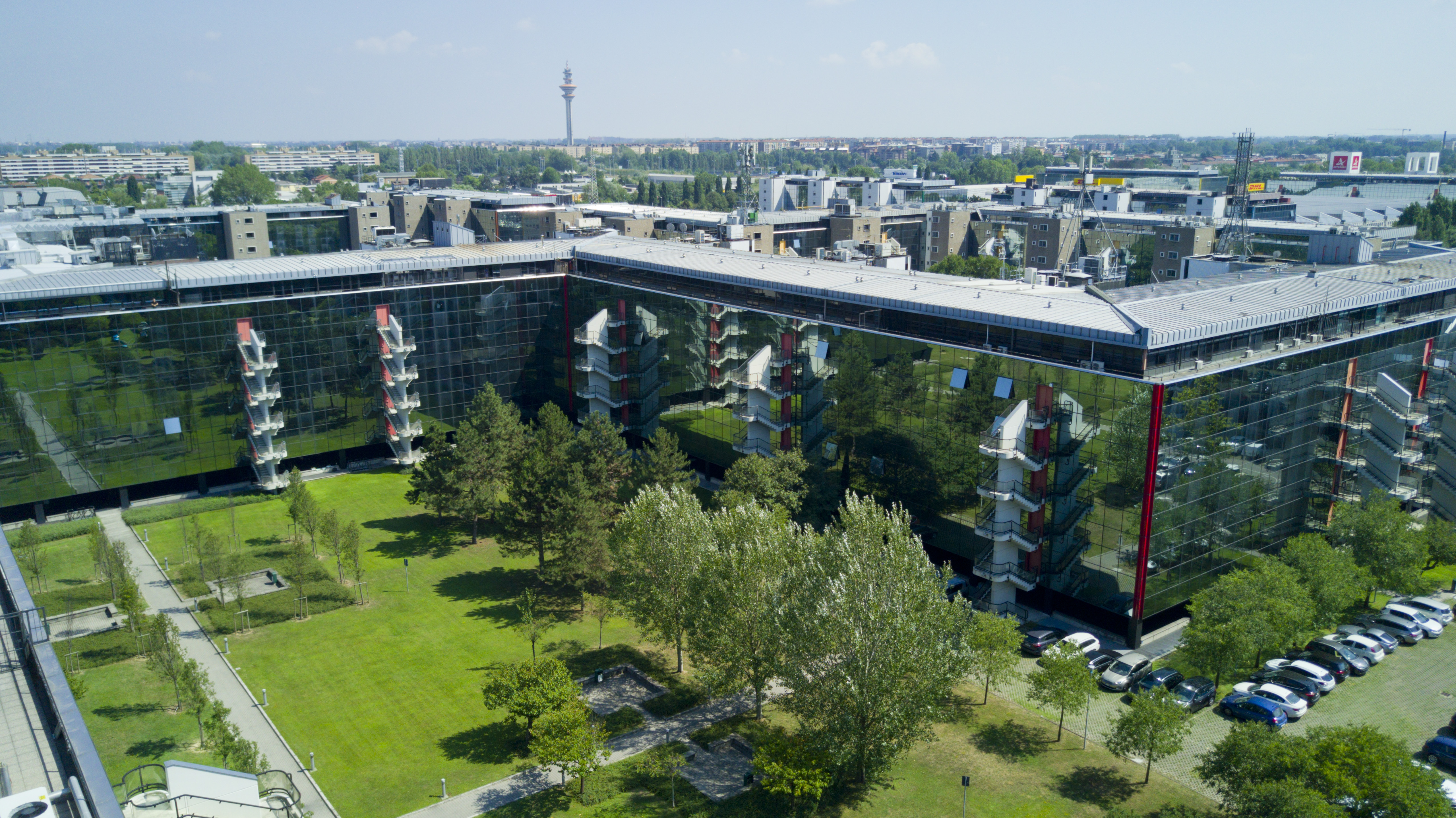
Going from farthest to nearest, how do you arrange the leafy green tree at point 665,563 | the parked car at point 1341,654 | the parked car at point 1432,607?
1. the parked car at point 1432,607
2. the parked car at point 1341,654
3. the leafy green tree at point 665,563

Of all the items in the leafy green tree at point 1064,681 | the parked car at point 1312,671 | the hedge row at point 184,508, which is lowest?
the parked car at point 1312,671

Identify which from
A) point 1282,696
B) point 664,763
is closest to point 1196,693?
point 1282,696

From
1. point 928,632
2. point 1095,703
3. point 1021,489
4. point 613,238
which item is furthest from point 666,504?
point 613,238

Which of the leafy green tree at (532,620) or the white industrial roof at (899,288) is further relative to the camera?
the white industrial roof at (899,288)

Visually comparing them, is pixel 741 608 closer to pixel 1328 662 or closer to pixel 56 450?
pixel 1328 662

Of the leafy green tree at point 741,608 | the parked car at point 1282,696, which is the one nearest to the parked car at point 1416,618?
the parked car at point 1282,696

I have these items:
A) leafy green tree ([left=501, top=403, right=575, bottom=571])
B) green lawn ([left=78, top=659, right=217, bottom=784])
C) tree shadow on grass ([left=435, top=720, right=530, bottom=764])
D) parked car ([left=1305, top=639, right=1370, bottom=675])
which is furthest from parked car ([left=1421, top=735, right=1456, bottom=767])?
green lawn ([left=78, top=659, right=217, bottom=784])

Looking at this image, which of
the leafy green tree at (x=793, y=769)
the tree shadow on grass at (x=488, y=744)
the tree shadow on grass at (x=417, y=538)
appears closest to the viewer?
the leafy green tree at (x=793, y=769)

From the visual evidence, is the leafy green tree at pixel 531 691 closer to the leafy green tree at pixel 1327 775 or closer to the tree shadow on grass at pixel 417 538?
the tree shadow on grass at pixel 417 538
